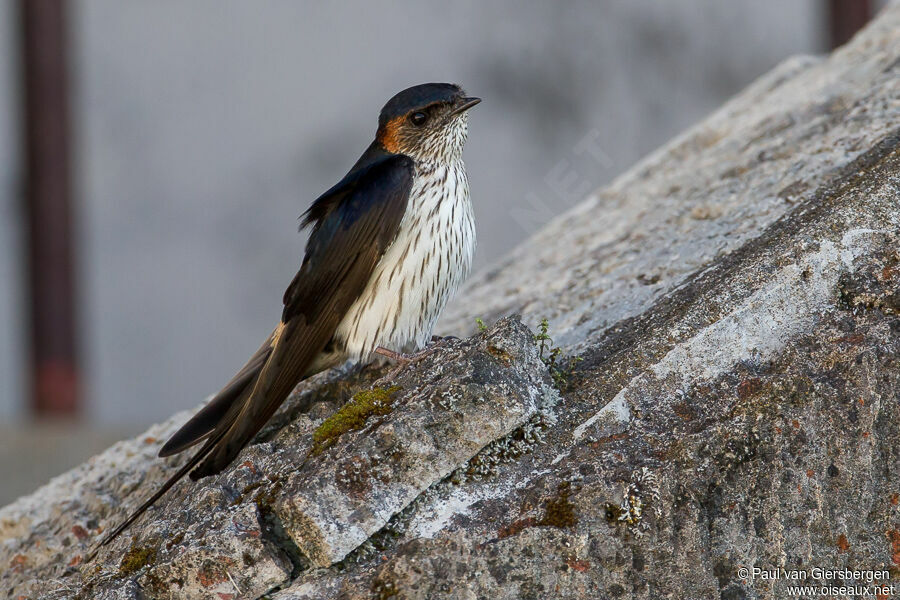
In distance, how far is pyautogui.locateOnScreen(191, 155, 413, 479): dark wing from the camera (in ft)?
8.92

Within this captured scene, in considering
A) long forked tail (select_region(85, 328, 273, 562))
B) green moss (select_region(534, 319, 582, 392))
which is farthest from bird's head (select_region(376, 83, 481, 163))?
green moss (select_region(534, 319, 582, 392))

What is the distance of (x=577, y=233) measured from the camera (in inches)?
152

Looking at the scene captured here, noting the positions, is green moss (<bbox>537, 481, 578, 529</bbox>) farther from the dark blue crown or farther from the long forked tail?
the dark blue crown

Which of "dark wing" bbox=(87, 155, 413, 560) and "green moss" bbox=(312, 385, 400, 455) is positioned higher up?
"dark wing" bbox=(87, 155, 413, 560)

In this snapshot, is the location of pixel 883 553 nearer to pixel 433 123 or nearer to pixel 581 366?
pixel 581 366

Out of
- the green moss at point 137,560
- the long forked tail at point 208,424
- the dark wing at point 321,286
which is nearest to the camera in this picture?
the green moss at point 137,560

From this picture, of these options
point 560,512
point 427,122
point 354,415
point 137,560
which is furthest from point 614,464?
point 427,122

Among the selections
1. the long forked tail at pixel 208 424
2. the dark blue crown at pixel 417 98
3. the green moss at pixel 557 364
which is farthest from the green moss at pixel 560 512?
the dark blue crown at pixel 417 98

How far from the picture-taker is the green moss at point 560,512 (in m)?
1.98

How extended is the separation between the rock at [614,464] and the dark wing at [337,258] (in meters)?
0.19

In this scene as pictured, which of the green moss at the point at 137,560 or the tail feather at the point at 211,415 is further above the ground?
Result: the tail feather at the point at 211,415

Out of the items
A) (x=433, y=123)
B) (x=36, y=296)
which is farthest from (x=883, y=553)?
(x=36, y=296)

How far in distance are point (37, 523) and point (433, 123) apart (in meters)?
1.58

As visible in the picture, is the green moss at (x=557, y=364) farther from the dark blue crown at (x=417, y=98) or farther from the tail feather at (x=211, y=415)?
the dark blue crown at (x=417, y=98)
